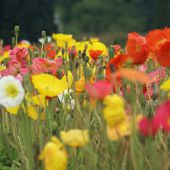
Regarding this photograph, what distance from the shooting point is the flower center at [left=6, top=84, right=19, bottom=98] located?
1816 millimetres

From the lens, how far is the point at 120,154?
5.67 ft

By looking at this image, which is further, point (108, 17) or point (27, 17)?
point (108, 17)

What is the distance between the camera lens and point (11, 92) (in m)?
1.85

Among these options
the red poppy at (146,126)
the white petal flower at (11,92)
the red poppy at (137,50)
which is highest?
the red poppy at (137,50)

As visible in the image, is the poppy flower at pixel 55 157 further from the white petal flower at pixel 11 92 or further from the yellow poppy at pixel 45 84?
the yellow poppy at pixel 45 84

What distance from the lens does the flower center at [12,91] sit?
1.82m

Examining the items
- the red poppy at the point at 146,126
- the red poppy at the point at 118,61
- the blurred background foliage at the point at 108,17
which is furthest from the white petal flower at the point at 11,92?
the blurred background foliage at the point at 108,17

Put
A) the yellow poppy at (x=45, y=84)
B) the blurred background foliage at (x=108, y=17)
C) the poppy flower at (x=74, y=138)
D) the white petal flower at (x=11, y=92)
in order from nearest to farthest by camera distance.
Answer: the poppy flower at (x=74, y=138) → the white petal flower at (x=11, y=92) → the yellow poppy at (x=45, y=84) → the blurred background foliage at (x=108, y=17)

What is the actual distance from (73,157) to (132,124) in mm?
605

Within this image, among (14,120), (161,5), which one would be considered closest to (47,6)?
(161,5)

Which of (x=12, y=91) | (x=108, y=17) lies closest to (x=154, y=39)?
(x=12, y=91)

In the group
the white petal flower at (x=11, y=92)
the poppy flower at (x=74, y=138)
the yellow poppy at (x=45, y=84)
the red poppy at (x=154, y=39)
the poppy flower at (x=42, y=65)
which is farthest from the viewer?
the poppy flower at (x=42, y=65)

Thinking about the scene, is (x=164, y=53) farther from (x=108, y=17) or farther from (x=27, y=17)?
(x=108, y=17)

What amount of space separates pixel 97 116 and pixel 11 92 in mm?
257
